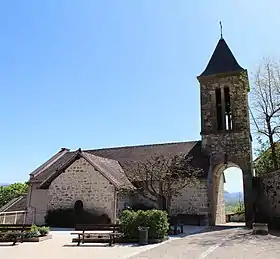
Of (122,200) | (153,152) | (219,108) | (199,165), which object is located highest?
(219,108)

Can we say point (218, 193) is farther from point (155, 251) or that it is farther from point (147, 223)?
point (155, 251)

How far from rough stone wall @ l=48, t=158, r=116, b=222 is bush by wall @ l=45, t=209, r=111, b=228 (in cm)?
35

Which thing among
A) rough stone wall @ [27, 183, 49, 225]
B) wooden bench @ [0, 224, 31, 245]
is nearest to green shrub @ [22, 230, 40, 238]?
wooden bench @ [0, 224, 31, 245]

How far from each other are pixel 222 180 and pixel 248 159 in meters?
6.79

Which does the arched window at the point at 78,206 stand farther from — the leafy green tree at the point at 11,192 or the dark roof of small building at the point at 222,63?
the leafy green tree at the point at 11,192

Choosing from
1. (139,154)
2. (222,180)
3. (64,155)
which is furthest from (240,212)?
(64,155)

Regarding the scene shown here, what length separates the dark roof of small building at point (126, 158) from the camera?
Result: 2516cm

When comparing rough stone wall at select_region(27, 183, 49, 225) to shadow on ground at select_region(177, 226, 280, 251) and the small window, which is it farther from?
the small window

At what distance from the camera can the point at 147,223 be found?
14484 mm

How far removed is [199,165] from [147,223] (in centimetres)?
1244

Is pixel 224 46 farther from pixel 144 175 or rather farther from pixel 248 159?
pixel 144 175

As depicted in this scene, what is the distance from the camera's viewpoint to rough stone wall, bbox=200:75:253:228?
26.0m

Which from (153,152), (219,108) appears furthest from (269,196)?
(153,152)

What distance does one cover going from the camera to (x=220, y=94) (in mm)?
28828
